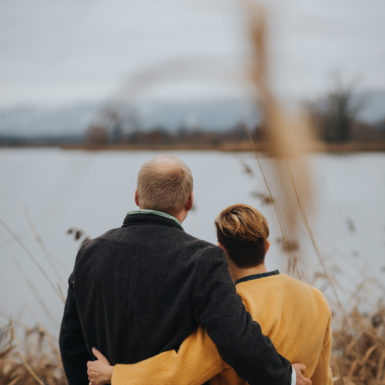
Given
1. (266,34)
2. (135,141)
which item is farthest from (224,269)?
(266,34)

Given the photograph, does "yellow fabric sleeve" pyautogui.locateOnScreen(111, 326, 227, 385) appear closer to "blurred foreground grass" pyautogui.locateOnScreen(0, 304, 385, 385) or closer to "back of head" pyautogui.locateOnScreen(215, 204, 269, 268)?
"back of head" pyautogui.locateOnScreen(215, 204, 269, 268)

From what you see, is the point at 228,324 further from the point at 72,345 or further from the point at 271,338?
the point at 72,345

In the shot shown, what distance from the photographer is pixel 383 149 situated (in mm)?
1804

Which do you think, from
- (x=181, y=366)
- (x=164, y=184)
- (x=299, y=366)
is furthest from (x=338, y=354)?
(x=164, y=184)

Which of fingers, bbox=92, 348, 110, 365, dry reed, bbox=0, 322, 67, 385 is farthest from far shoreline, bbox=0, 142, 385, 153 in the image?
dry reed, bbox=0, 322, 67, 385

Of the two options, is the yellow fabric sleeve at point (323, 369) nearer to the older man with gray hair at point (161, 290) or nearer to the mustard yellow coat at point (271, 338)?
the mustard yellow coat at point (271, 338)

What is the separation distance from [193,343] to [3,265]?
2.45 meters

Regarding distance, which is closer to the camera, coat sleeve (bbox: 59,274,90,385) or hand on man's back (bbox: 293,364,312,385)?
hand on man's back (bbox: 293,364,312,385)

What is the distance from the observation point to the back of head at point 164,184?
Answer: 1104 mm

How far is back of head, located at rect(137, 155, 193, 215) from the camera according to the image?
110 centimetres

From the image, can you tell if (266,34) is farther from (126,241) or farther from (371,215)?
(371,215)

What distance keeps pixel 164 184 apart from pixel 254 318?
432mm

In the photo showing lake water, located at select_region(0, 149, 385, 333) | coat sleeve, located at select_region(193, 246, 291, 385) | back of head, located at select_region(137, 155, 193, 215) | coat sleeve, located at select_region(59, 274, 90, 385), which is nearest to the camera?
coat sleeve, located at select_region(193, 246, 291, 385)

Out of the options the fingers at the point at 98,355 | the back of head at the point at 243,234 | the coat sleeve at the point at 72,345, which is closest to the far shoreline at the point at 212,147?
the back of head at the point at 243,234
